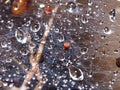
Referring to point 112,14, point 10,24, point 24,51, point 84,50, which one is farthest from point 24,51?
point 112,14

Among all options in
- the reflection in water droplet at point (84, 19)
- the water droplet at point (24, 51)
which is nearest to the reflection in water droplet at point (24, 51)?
the water droplet at point (24, 51)

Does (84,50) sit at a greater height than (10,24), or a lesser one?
lesser

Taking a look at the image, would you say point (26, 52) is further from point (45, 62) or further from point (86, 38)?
point (86, 38)

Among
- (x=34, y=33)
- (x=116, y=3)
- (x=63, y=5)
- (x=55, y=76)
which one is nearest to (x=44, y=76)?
(x=55, y=76)

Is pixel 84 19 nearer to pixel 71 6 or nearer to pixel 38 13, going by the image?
pixel 71 6

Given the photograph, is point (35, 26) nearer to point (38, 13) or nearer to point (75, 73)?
point (38, 13)

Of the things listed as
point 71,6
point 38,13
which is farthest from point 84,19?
point 38,13
